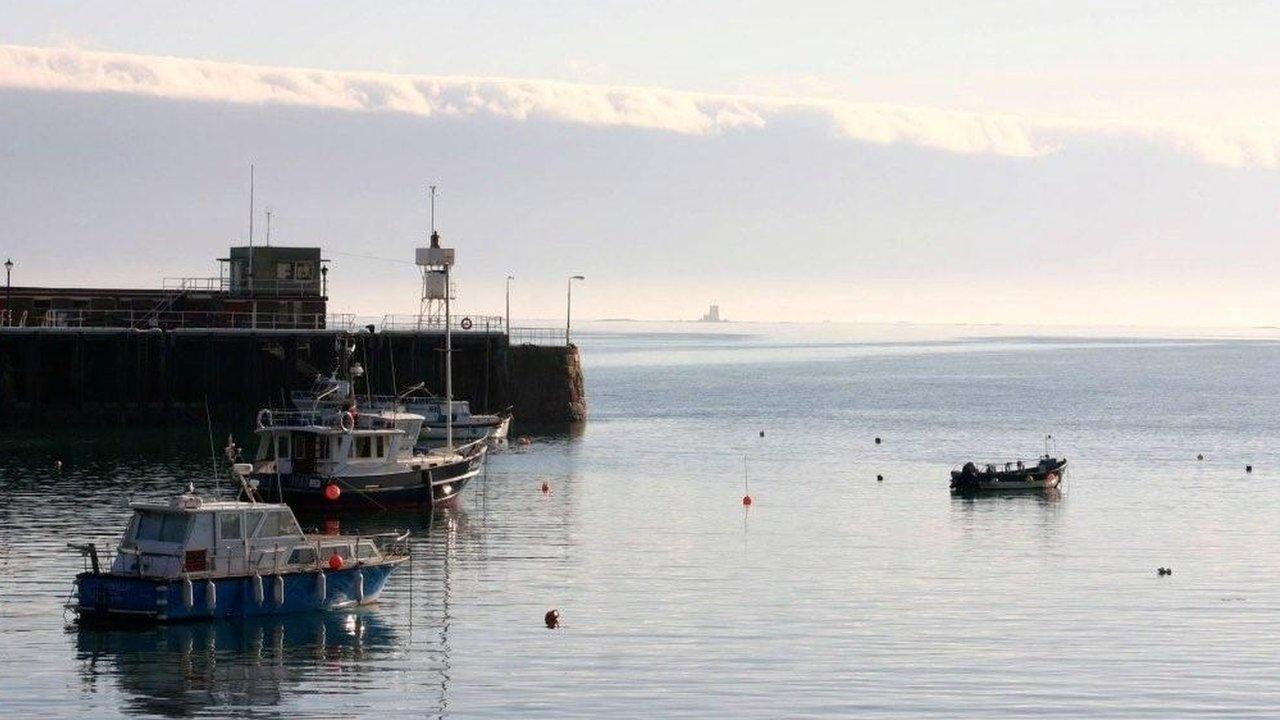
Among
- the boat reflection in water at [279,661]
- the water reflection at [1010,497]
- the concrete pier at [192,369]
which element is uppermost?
the concrete pier at [192,369]

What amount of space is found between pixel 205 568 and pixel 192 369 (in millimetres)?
71415

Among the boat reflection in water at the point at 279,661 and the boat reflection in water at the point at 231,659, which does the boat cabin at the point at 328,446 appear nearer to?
the boat reflection in water at the point at 279,661

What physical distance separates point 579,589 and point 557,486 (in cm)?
3202

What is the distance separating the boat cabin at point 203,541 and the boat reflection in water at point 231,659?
1441 millimetres

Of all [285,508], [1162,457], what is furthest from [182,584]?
[1162,457]

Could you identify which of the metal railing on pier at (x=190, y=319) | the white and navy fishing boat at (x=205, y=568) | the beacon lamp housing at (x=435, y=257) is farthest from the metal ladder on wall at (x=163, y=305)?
the white and navy fishing boat at (x=205, y=568)

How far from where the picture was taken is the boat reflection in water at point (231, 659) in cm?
4256

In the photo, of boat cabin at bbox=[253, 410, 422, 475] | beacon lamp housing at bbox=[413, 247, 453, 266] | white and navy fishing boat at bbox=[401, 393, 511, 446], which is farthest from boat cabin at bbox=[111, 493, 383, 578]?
white and navy fishing boat at bbox=[401, 393, 511, 446]

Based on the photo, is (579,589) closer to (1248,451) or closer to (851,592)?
(851,592)

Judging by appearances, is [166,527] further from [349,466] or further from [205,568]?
[349,466]

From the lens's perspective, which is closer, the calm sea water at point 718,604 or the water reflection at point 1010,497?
the calm sea water at point 718,604

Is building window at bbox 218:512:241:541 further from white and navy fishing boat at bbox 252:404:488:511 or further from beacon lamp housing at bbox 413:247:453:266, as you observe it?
beacon lamp housing at bbox 413:247:453:266

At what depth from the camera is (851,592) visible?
58000 millimetres

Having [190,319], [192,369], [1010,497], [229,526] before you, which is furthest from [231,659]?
[190,319]
